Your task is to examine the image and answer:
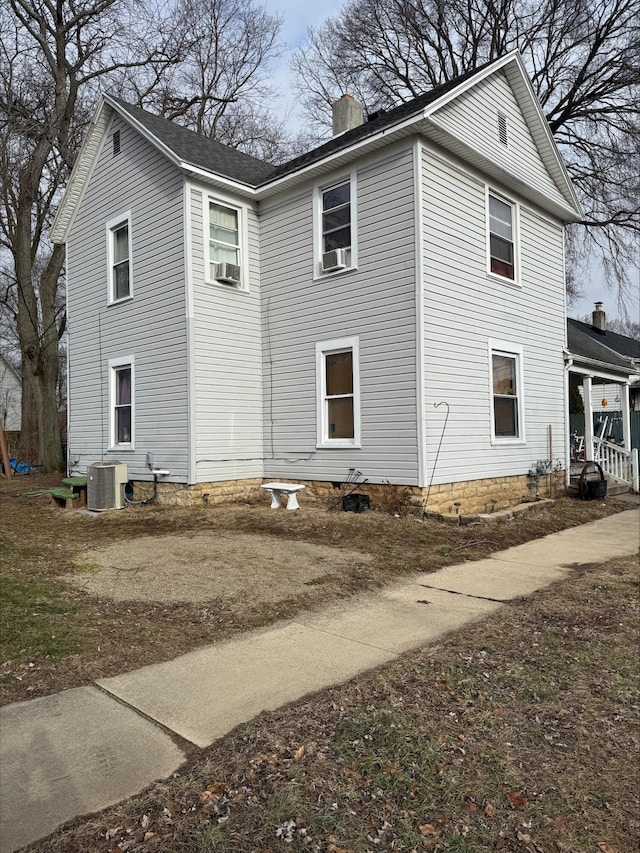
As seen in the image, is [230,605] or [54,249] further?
[54,249]

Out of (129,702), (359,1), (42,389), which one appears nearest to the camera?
(129,702)

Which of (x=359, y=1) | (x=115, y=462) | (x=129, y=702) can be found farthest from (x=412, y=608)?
(x=359, y=1)

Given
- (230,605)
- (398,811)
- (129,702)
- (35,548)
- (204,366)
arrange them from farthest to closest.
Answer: (204,366) < (35,548) < (230,605) < (129,702) < (398,811)

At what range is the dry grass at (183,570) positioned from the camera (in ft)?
13.2

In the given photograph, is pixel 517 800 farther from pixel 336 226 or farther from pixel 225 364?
pixel 336 226

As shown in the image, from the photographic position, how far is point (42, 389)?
18422mm

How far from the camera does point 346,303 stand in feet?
33.9

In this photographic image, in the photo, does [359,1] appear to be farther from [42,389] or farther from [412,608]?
[412,608]

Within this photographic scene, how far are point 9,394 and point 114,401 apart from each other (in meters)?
38.6

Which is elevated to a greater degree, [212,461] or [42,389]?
[42,389]

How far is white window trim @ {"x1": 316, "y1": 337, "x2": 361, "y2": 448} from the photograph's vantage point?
10133 mm

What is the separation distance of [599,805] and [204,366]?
30.5ft

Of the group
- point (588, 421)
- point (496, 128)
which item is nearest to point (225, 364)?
point (496, 128)

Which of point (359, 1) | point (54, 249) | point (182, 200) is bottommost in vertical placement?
point (182, 200)
